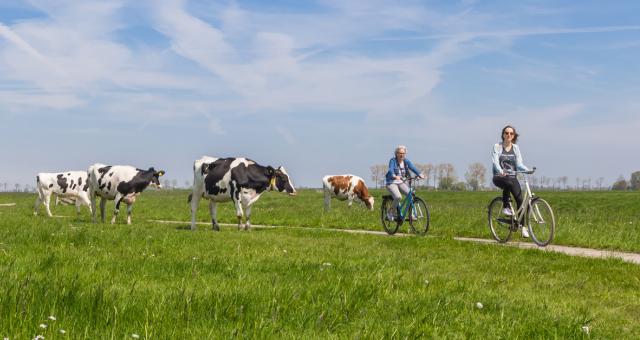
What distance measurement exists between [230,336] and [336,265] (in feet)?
14.1

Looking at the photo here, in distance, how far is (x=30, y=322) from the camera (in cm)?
430

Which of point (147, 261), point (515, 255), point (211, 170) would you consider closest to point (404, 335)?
point (147, 261)

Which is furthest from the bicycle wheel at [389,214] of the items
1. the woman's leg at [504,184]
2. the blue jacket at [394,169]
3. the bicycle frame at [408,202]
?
the woman's leg at [504,184]

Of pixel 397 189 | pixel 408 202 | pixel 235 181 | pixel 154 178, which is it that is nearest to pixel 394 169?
pixel 397 189

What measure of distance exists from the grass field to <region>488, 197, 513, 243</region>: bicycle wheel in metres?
2.44

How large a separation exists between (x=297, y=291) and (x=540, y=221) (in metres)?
9.59

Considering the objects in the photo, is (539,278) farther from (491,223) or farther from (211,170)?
(211,170)

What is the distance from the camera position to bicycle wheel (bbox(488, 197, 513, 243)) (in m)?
14.4

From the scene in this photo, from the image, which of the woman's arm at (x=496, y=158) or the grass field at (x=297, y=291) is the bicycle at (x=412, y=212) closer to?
the woman's arm at (x=496, y=158)

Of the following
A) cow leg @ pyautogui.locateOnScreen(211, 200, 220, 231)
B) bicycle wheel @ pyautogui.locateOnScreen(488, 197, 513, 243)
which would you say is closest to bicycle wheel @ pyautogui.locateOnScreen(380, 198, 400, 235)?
bicycle wheel @ pyautogui.locateOnScreen(488, 197, 513, 243)

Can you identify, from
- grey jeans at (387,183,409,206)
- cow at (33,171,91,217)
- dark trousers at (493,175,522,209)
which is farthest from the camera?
cow at (33,171,91,217)

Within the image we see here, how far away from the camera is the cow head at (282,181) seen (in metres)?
18.4

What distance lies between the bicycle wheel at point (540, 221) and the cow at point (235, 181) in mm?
7724

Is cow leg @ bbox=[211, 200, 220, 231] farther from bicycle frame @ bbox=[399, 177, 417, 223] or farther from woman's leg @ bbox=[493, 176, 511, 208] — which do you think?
woman's leg @ bbox=[493, 176, 511, 208]
